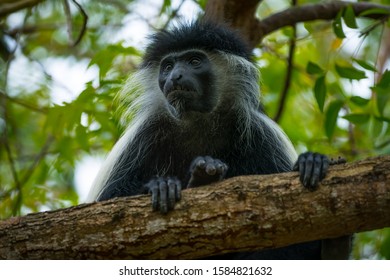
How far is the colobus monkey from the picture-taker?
10.9 feet

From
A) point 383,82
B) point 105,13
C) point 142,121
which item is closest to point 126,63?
point 105,13

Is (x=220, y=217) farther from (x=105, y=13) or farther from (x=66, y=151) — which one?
(x=105, y=13)

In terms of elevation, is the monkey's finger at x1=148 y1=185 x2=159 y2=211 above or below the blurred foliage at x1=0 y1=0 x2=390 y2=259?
below

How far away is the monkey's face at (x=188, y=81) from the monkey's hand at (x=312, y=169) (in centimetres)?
95

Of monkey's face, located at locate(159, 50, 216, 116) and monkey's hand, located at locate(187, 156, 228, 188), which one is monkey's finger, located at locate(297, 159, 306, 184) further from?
monkey's face, located at locate(159, 50, 216, 116)

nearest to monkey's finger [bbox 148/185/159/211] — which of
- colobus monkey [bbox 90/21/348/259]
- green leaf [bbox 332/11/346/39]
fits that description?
colobus monkey [bbox 90/21/348/259]

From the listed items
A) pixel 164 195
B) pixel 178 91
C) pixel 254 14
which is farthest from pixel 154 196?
pixel 254 14

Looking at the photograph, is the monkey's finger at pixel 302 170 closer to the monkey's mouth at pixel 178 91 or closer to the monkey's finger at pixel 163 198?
the monkey's finger at pixel 163 198

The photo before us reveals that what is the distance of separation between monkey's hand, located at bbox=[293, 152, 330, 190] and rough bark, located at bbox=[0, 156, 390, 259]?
1.0 inches

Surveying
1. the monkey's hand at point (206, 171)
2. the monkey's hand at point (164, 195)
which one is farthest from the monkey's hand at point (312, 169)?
the monkey's hand at point (164, 195)

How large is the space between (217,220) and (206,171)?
0.35 m

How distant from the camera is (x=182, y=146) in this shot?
3463mm

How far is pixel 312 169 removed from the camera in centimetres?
233
